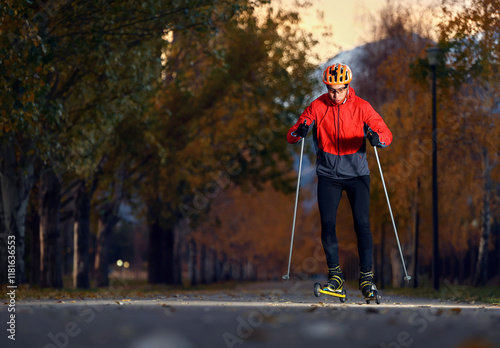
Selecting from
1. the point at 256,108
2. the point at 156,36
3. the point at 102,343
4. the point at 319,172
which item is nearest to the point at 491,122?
the point at 256,108

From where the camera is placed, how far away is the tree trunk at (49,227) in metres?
25.0

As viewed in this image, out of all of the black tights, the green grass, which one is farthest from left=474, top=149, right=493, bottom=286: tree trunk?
the black tights

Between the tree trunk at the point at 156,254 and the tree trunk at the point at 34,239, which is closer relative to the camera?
the tree trunk at the point at 34,239

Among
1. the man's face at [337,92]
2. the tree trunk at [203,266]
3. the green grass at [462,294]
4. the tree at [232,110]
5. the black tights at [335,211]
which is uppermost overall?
the tree at [232,110]

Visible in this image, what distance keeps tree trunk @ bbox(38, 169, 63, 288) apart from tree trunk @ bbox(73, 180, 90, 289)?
232cm

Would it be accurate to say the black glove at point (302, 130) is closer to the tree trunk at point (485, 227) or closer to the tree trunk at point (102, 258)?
A: the tree trunk at point (485, 227)

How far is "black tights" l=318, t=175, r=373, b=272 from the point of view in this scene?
9492mm

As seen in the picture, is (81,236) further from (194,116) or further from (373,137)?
(373,137)

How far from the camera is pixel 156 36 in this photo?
1866 cm

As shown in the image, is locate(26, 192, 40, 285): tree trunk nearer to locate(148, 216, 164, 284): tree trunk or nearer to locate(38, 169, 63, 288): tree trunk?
locate(38, 169, 63, 288): tree trunk

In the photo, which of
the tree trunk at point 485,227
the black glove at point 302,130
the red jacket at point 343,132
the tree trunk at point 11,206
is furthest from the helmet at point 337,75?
the tree trunk at point 485,227

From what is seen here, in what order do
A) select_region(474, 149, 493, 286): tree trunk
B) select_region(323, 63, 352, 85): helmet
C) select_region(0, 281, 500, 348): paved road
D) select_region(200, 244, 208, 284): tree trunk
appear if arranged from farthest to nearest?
Answer: select_region(200, 244, 208, 284): tree trunk, select_region(474, 149, 493, 286): tree trunk, select_region(323, 63, 352, 85): helmet, select_region(0, 281, 500, 348): paved road

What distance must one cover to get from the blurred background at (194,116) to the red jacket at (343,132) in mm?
6330

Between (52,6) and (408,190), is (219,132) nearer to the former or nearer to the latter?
(408,190)
